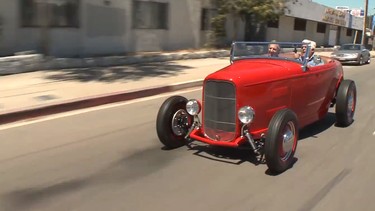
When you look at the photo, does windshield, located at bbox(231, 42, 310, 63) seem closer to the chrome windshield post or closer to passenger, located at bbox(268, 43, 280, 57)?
passenger, located at bbox(268, 43, 280, 57)

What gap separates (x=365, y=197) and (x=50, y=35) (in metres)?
14.0

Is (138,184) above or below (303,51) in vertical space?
below

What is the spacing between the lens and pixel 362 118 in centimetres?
930

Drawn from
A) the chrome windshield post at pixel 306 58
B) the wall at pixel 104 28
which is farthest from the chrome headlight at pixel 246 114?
the wall at pixel 104 28

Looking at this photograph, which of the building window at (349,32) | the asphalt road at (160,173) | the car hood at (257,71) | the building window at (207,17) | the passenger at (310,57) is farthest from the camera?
the building window at (349,32)

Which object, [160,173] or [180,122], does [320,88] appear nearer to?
[180,122]

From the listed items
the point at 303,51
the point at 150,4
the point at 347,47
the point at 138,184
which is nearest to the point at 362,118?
the point at 303,51

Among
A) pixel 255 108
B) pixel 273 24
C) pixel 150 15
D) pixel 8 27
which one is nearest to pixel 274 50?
pixel 255 108

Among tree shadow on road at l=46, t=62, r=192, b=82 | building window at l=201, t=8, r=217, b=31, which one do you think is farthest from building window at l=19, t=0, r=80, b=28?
building window at l=201, t=8, r=217, b=31

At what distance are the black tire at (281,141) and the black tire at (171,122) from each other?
154 centimetres

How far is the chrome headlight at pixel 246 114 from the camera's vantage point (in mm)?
5660

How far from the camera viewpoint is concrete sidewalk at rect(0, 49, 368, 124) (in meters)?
9.38

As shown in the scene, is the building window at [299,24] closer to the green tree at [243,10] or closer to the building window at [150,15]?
the green tree at [243,10]

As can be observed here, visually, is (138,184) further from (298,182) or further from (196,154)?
(298,182)
